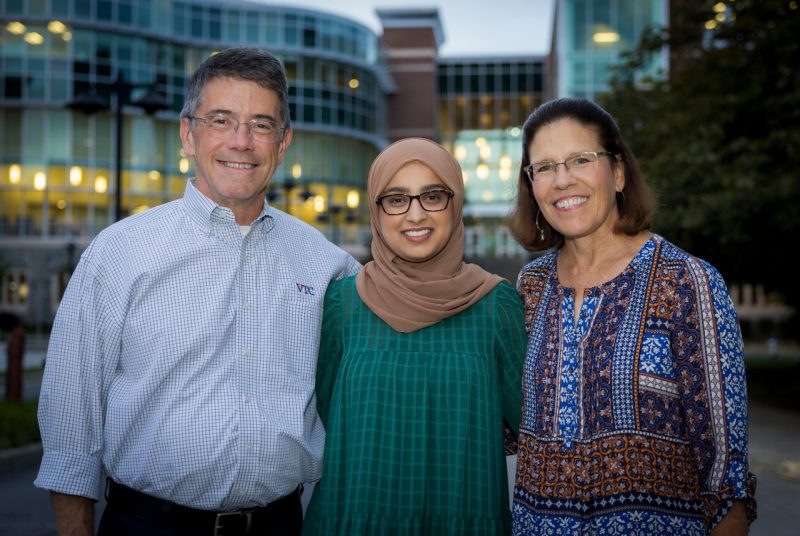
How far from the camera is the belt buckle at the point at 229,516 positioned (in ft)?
10.4

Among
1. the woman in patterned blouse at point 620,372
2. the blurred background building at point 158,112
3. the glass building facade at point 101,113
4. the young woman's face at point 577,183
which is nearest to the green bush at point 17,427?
the woman in patterned blouse at point 620,372

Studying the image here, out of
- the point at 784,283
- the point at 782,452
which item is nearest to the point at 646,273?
the point at 782,452

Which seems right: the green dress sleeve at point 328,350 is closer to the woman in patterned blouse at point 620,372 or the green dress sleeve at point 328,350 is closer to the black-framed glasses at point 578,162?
the woman in patterned blouse at point 620,372

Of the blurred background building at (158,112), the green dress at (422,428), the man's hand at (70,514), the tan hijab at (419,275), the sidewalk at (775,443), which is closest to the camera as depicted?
the man's hand at (70,514)

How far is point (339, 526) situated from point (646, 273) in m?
1.58

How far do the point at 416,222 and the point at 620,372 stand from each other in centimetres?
105

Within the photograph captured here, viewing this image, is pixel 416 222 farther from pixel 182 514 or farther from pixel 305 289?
pixel 182 514

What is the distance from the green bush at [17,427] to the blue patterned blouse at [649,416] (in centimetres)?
846

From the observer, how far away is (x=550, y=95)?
188 ft

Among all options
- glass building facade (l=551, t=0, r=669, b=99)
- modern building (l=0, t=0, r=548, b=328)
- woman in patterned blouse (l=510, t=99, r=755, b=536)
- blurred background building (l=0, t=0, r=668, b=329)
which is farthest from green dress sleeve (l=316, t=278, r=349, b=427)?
glass building facade (l=551, t=0, r=669, b=99)

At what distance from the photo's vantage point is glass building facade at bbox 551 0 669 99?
134ft

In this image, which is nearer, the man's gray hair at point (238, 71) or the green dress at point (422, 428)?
the green dress at point (422, 428)

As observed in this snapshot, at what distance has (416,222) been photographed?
3.43m

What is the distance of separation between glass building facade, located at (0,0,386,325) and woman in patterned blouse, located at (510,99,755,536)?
116 feet
